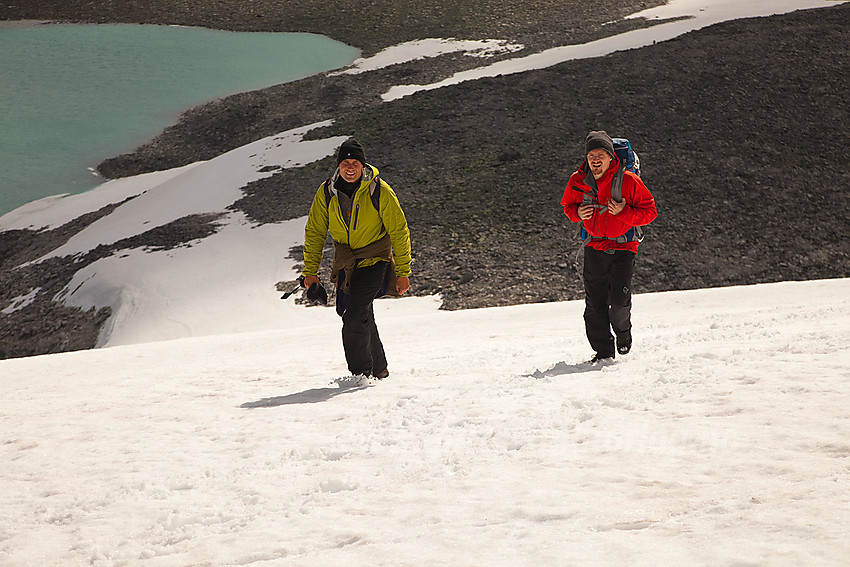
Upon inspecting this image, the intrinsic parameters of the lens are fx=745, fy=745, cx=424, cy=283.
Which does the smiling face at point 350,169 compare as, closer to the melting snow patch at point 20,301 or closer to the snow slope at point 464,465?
the snow slope at point 464,465

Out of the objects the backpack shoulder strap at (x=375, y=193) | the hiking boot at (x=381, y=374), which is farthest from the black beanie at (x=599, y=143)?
the hiking boot at (x=381, y=374)

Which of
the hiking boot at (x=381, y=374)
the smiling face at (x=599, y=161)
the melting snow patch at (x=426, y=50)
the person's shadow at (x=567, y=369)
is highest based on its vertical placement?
the melting snow patch at (x=426, y=50)

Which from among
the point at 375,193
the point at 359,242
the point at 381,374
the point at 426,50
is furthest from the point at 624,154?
the point at 426,50

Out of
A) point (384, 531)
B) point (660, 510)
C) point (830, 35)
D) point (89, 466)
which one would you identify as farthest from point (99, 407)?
point (830, 35)

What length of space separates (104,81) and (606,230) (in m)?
48.7

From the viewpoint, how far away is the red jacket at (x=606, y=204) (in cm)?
723

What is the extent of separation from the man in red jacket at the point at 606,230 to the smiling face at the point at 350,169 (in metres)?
2.03

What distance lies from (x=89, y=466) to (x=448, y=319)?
10127 millimetres

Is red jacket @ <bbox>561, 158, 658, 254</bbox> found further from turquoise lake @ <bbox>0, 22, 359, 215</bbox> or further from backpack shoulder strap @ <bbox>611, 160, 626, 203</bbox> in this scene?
turquoise lake @ <bbox>0, 22, 359, 215</bbox>

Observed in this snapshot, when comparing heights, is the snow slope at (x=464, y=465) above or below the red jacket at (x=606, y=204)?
below

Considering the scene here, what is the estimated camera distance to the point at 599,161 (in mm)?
7172

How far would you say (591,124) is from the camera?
88.0 feet

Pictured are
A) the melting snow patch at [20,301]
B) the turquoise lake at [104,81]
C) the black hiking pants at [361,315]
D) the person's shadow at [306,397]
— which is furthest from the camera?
the turquoise lake at [104,81]

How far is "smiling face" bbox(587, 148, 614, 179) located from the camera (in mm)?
7117
